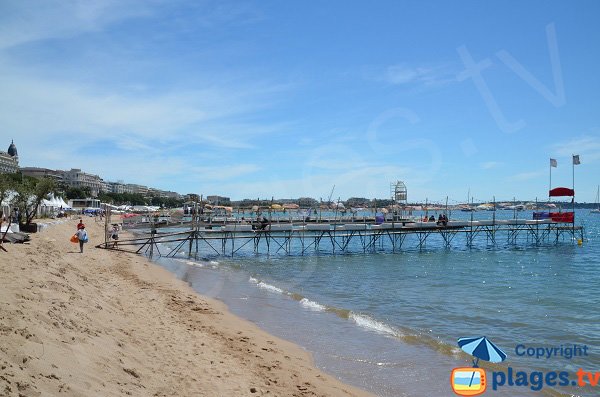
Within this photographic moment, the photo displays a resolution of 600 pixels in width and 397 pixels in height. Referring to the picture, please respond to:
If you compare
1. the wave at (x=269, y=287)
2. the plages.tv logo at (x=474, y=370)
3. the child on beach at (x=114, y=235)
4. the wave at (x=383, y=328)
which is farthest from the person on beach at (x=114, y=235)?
the plages.tv logo at (x=474, y=370)

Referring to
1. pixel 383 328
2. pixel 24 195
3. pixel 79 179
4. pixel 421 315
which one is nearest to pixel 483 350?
pixel 383 328

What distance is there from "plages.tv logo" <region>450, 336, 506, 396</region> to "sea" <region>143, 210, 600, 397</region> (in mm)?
145

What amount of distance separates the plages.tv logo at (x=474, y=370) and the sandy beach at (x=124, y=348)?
2.12m

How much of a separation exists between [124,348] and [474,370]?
6.88 m

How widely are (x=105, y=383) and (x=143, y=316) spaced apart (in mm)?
5259

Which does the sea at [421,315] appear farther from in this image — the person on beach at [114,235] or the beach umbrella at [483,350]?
the person on beach at [114,235]

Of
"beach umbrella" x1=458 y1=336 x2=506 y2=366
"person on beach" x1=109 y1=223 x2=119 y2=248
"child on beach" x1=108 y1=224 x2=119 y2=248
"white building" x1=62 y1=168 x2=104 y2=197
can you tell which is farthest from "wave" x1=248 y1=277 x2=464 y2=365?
"white building" x1=62 y1=168 x2=104 y2=197

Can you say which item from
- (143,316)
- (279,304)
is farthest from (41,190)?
(143,316)

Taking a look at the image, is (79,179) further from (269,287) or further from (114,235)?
(269,287)

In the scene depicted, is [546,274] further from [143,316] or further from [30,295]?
[30,295]

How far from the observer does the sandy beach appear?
5.05 metres

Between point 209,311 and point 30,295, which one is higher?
point 30,295

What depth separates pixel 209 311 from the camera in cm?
1334

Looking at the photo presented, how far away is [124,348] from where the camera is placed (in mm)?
7012
